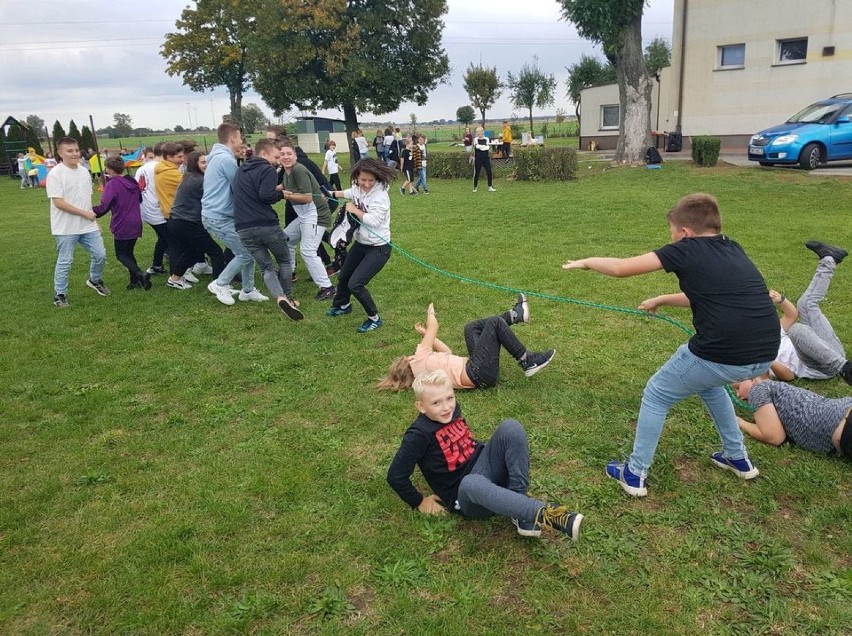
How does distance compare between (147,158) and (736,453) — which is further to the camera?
(147,158)

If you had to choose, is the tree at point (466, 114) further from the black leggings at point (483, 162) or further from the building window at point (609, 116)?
the black leggings at point (483, 162)

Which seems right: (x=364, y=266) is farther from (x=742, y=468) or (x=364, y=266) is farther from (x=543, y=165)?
(x=543, y=165)

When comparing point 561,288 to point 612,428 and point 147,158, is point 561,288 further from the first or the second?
point 147,158

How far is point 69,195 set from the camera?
292 inches

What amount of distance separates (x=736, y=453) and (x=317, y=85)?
104 ft

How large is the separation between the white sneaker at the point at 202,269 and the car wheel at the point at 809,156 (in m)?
15.2

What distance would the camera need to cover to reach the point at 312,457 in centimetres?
402

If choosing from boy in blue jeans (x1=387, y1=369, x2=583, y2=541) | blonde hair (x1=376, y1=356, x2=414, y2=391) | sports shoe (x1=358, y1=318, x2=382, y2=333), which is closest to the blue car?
sports shoe (x1=358, y1=318, x2=382, y2=333)

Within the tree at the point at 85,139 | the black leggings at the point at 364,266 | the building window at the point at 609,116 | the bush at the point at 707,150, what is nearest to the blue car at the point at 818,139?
the bush at the point at 707,150

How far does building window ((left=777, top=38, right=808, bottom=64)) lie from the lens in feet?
72.9

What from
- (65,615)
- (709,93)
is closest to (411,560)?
(65,615)

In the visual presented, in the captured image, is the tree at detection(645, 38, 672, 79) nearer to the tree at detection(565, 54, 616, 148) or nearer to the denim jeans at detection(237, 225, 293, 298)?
the tree at detection(565, 54, 616, 148)

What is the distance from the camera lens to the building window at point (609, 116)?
1275 inches

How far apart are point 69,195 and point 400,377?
17.2 ft
